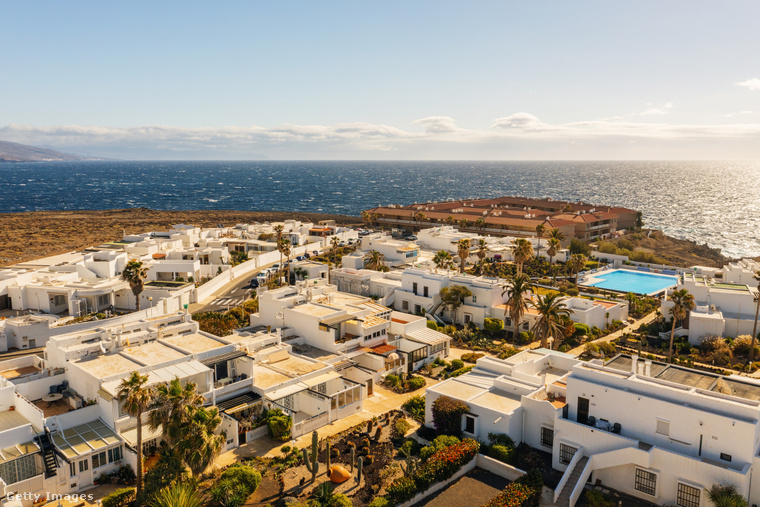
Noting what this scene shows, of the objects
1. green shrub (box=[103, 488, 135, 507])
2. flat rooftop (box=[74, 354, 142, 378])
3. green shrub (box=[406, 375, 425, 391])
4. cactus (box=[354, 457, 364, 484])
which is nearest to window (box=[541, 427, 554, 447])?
cactus (box=[354, 457, 364, 484])

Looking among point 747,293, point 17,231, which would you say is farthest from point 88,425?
point 17,231

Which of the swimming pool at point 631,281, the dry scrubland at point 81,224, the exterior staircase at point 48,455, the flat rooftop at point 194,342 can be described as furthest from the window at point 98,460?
the dry scrubland at point 81,224

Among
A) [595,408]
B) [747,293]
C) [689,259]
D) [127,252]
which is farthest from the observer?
[689,259]

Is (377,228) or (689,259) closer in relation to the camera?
(689,259)

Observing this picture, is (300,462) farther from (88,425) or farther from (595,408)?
(595,408)

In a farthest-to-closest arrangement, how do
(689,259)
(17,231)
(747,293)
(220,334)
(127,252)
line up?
(17,231), (689,259), (127,252), (747,293), (220,334)

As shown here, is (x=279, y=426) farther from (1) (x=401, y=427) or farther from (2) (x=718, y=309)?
(2) (x=718, y=309)

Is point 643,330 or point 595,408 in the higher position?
point 595,408
